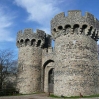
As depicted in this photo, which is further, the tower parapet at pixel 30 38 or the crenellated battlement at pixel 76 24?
the tower parapet at pixel 30 38

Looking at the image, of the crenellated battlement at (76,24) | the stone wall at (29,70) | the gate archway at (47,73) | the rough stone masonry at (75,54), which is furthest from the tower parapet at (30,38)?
the crenellated battlement at (76,24)

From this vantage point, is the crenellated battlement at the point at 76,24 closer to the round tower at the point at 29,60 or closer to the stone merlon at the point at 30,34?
the stone merlon at the point at 30,34

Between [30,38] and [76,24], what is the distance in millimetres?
8261

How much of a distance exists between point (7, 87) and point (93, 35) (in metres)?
14.2

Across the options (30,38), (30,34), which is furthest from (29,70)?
(30,34)

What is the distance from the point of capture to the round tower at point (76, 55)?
16375mm

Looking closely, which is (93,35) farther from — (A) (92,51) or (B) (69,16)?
(B) (69,16)

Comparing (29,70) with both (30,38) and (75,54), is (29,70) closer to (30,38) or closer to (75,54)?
(30,38)

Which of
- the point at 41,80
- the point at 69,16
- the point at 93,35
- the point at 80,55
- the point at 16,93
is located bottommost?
the point at 16,93

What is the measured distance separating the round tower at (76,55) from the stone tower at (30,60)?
235 inches

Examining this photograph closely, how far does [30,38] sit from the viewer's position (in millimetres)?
23594

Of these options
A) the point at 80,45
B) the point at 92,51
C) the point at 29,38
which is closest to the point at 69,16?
the point at 80,45

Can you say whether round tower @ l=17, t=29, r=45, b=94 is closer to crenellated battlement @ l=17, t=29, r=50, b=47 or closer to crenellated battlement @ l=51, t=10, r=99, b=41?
crenellated battlement @ l=17, t=29, r=50, b=47

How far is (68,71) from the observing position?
54.6ft
